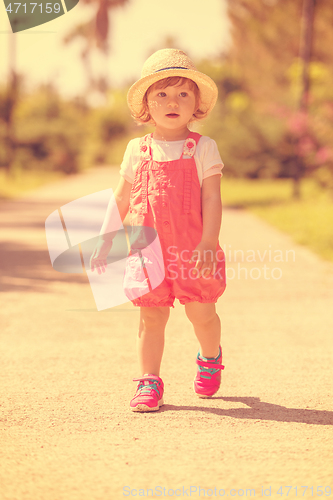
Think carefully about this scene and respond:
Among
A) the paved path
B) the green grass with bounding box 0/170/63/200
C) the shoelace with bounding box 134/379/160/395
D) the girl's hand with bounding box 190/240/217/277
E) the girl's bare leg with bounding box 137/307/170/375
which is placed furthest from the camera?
the green grass with bounding box 0/170/63/200

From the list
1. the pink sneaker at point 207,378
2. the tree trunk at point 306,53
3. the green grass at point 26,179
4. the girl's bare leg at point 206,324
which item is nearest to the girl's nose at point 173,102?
the girl's bare leg at point 206,324

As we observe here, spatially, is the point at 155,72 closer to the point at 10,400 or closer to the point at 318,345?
the point at 10,400

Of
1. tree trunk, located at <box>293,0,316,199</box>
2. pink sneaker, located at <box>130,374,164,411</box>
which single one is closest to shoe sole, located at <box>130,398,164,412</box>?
pink sneaker, located at <box>130,374,164,411</box>

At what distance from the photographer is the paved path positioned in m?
2.37

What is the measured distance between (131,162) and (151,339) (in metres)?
0.84

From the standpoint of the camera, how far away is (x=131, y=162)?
10.7 ft

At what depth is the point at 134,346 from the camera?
4.28 meters

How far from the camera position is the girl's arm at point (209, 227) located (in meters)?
3.04

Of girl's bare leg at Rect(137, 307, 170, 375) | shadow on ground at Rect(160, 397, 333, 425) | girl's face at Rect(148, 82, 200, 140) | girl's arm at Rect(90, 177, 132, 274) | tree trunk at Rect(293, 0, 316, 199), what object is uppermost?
tree trunk at Rect(293, 0, 316, 199)

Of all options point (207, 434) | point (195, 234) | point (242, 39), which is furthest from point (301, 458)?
point (242, 39)

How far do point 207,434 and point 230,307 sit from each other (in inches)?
108

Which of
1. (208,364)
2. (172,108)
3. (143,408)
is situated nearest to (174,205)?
→ (172,108)

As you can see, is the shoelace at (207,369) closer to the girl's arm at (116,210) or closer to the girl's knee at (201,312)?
the girl's knee at (201,312)

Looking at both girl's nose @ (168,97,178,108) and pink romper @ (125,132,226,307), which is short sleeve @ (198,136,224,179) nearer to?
pink romper @ (125,132,226,307)
